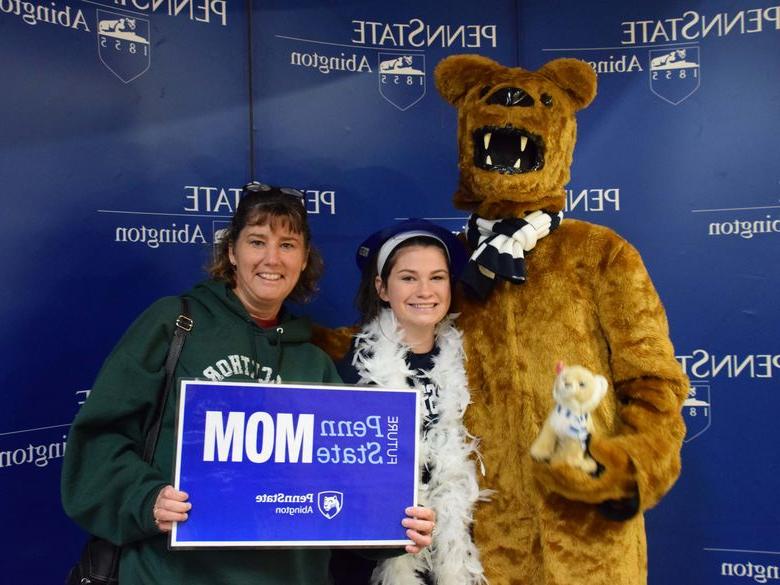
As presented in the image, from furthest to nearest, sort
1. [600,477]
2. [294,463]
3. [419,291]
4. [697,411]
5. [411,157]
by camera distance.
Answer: [411,157] < [697,411] < [419,291] < [600,477] < [294,463]

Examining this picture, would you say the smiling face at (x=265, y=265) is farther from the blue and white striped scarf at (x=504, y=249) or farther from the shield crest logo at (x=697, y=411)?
the shield crest logo at (x=697, y=411)

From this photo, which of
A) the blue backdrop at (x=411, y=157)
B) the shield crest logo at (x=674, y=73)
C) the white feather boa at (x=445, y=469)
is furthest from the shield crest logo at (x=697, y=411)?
the white feather boa at (x=445, y=469)

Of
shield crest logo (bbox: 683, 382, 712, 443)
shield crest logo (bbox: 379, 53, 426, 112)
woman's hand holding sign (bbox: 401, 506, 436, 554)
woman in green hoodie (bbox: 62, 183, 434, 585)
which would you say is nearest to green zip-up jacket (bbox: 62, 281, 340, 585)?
woman in green hoodie (bbox: 62, 183, 434, 585)

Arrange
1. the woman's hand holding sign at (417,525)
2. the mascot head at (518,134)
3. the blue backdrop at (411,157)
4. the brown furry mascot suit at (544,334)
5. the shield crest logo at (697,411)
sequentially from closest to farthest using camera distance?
the woman's hand holding sign at (417,525)
the brown furry mascot suit at (544,334)
the mascot head at (518,134)
the blue backdrop at (411,157)
the shield crest logo at (697,411)

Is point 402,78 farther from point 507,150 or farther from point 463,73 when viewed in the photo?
point 507,150

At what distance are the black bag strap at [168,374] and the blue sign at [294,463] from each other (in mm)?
187

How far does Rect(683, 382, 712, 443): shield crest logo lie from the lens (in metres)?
2.80

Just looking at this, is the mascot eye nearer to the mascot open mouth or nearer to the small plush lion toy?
the mascot open mouth

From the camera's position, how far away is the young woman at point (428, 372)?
6.37 ft

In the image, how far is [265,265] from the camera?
1.87m

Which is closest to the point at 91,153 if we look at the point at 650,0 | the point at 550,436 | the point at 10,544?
the point at 10,544

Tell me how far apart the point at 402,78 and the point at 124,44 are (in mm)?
1063

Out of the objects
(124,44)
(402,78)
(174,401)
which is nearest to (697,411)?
(402,78)

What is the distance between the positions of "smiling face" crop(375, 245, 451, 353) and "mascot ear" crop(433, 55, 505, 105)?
495 mm
